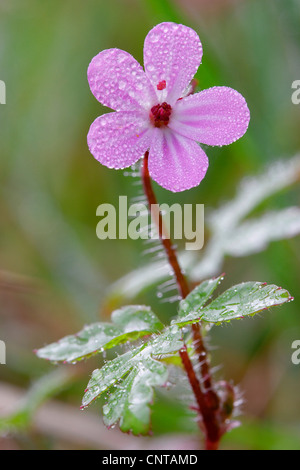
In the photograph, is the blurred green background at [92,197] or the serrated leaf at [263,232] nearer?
the serrated leaf at [263,232]

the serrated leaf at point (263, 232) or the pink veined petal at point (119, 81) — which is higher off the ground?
the serrated leaf at point (263, 232)

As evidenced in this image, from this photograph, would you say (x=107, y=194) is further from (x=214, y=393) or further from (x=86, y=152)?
(x=214, y=393)

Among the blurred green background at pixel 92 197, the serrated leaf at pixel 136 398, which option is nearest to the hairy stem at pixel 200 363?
the serrated leaf at pixel 136 398

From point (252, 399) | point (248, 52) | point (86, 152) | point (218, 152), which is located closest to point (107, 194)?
point (86, 152)

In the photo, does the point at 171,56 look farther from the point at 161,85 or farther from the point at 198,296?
the point at 198,296

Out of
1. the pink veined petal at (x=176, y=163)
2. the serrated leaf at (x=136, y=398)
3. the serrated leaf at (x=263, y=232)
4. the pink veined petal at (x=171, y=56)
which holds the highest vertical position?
the serrated leaf at (x=263, y=232)

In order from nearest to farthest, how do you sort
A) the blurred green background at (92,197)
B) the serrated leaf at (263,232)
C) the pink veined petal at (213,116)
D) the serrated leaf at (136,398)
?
the serrated leaf at (136,398) < the pink veined petal at (213,116) < the serrated leaf at (263,232) < the blurred green background at (92,197)

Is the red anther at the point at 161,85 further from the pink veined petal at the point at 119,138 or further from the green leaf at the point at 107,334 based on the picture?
the green leaf at the point at 107,334
